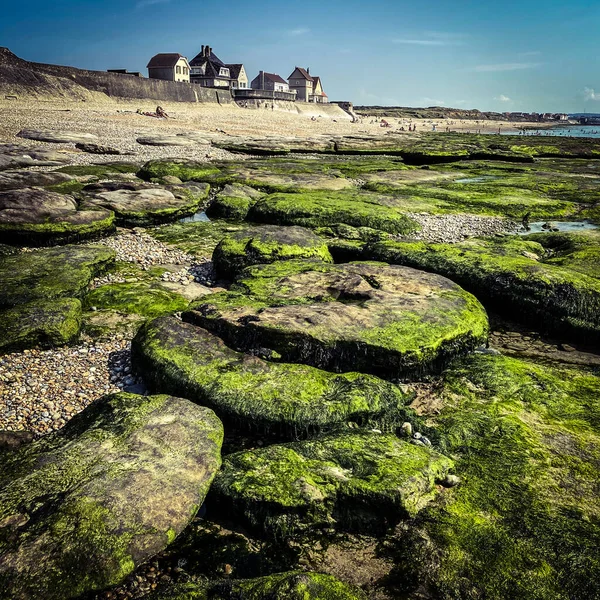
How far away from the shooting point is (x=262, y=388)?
5.27 meters

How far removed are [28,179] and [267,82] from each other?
114450 millimetres

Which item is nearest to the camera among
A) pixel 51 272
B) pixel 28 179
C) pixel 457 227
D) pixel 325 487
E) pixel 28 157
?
pixel 325 487

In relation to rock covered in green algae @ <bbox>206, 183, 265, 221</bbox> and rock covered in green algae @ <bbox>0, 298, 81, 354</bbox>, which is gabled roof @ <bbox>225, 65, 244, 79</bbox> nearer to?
rock covered in green algae @ <bbox>206, 183, 265, 221</bbox>

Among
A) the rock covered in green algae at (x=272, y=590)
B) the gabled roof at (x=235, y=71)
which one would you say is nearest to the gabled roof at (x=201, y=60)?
the gabled roof at (x=235, y=71)

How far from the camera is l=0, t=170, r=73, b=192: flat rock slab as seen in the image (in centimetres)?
1435

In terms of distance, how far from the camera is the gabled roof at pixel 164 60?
95.4 meters

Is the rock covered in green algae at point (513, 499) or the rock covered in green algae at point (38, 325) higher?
the rock covered in green algae at point (38, 325)

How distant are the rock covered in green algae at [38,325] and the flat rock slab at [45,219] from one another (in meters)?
4.58

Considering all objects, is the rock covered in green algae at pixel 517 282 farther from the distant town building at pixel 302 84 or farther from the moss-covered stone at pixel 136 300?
the distant town building at pixel 302 84

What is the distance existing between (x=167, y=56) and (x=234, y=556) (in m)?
111

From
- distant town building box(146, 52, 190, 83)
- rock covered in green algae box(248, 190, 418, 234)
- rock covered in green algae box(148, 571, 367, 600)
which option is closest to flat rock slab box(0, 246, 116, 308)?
rock covered in green algae box(248, 190, 418, 234)

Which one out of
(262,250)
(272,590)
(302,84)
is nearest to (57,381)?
(272,590)

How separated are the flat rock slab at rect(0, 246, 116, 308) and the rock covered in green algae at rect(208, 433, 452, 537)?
17.3ft

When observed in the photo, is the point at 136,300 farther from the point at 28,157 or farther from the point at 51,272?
the point at 28,157
